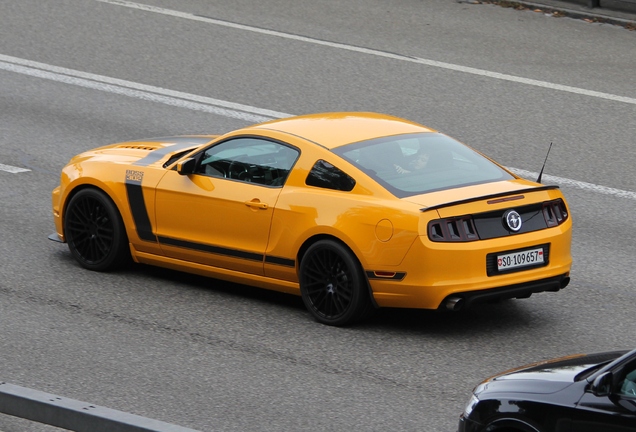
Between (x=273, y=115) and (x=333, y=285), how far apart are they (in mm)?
6513

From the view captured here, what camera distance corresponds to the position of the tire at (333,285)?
8.45 meters

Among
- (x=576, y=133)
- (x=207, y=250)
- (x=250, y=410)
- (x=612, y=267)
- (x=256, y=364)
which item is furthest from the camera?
(x=576, y=133)

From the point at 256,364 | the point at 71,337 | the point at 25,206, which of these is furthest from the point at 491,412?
the point at 25,206

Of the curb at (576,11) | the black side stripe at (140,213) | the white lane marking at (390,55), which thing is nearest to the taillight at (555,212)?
the black side stripe at (140,213)

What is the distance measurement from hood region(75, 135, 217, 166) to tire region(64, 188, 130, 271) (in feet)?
1.19

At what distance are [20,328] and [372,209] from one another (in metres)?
2.63

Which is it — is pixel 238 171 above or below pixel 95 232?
above

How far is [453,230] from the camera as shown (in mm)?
8227

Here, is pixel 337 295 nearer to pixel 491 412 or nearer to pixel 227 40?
pixel 491 412

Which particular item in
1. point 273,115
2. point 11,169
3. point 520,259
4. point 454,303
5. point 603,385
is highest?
point 603,385

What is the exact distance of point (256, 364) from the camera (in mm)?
8039

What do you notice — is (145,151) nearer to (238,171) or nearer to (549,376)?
(238,171)

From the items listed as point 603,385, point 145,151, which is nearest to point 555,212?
point 145,151

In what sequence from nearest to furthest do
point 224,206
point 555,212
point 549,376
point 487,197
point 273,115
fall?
point 549,376 < point 487,197 < point 555,212 < point 224,206 < point 273,115
